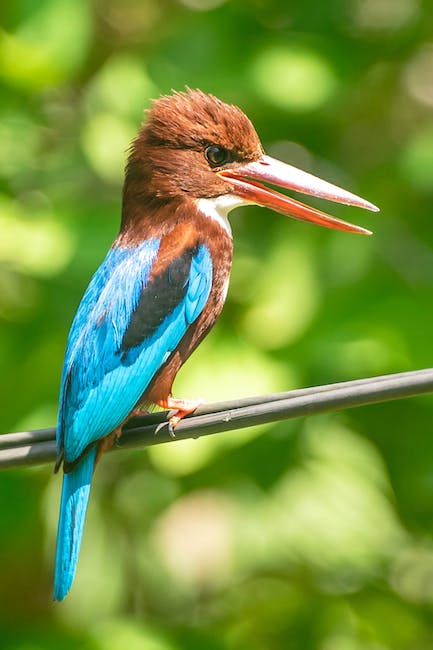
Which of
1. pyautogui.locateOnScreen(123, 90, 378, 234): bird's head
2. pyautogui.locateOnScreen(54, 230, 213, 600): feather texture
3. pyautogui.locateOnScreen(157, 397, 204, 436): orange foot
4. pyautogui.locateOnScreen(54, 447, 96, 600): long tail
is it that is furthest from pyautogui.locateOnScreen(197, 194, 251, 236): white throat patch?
pyautogui.locateOnScreen(54, 447, 96, 600): long tail

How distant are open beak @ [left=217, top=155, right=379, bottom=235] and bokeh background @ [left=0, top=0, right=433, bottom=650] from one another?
0.50 feet

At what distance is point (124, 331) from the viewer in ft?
9.47

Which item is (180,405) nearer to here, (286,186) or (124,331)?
(124,331)

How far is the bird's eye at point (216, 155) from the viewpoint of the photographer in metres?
3.24

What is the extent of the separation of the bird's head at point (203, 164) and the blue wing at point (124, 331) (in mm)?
259

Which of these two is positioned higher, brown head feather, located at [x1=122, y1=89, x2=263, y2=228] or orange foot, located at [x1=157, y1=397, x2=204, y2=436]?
brown head feather, located at [x1=122, y1=89, x2=263, y2=228]

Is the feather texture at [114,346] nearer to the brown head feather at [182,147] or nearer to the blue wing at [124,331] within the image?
the blue wing at [124,331]

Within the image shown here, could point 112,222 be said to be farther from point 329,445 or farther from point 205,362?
point 329,445

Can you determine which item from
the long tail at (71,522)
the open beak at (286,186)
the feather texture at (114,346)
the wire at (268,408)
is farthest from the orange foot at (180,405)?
the open beak at (286,186)

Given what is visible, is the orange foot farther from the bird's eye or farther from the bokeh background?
the bird's eye

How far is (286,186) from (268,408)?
1.27 metres

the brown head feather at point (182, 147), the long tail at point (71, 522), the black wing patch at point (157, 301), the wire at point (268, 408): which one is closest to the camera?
the wire at point (268, 408)

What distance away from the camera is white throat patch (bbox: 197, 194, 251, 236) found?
10.5ft

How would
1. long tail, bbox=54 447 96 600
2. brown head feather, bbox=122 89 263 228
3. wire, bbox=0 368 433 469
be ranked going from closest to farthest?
1. wire, bbox=0 368 433 469
2. long tail, bbox=54 447 96 600
3. brown head feather, bbox=122 89 263 228
